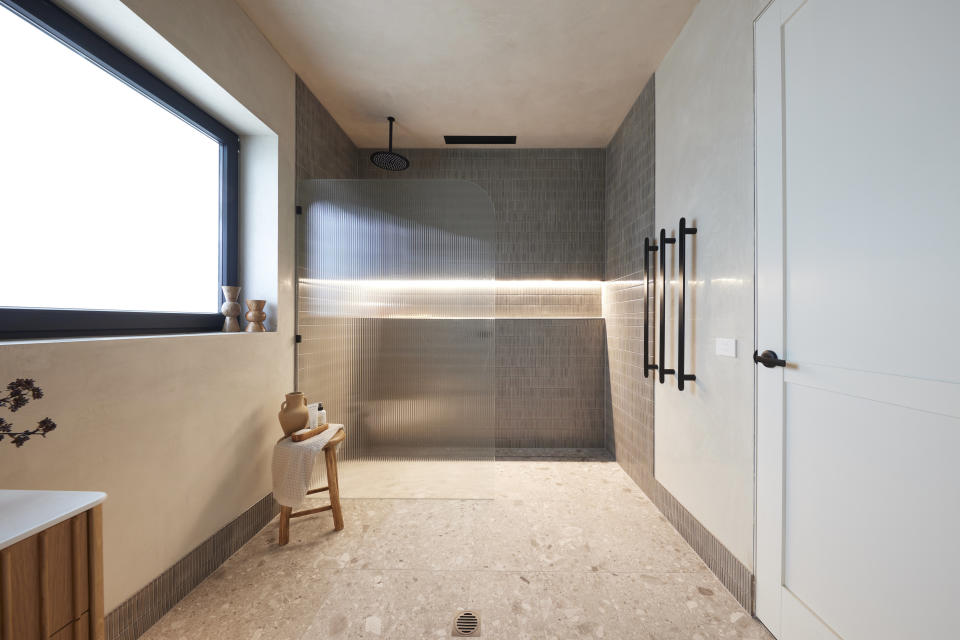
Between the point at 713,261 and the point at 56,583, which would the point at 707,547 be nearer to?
the point at 713,261

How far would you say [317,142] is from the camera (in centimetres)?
268

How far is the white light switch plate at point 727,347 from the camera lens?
160 cm

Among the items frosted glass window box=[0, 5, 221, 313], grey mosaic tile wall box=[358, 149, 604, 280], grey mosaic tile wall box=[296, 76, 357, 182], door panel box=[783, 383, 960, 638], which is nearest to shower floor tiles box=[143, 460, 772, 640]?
door panel box=[783, 383, 960, 638]

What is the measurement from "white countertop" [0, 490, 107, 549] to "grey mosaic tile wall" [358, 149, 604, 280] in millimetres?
3003

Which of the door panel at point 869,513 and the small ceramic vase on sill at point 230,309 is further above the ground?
the small ceramic vase on sill at point 230,309

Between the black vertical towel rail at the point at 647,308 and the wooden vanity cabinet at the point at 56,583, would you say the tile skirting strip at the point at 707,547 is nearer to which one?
the black vertical towel rail at the point at 647,308

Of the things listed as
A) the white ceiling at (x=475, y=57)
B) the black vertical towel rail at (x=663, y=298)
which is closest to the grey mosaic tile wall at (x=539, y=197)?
the white ceiling at (x=475, y=57)

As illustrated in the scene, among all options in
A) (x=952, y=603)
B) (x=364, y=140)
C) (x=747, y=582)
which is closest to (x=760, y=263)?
(x=952, y=603)

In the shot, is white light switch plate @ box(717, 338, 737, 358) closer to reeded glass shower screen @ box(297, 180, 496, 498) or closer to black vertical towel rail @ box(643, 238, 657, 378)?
black vertical towel rail @ box(643, 238, 657, 378)

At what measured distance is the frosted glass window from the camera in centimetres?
121

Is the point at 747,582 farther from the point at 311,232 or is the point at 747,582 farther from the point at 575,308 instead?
the point at 311,232

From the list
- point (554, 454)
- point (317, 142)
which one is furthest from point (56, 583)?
point (554, 454)

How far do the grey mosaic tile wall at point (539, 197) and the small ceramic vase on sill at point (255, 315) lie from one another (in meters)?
1.82

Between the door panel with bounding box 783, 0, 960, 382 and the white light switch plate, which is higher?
the door panel with bounding box 783, 0, 960, 382
